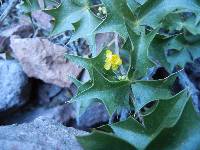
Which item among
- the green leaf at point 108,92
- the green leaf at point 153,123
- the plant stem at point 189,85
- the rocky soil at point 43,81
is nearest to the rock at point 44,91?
the rocky soil at point 43,81

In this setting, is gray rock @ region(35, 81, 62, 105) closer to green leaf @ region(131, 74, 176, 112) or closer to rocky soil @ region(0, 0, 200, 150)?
rocky soil @ region(0, 0, 200, 150)

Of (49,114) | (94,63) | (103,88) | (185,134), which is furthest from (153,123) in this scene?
(49,114)


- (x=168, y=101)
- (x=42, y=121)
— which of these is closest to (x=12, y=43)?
(x=42, y=121)

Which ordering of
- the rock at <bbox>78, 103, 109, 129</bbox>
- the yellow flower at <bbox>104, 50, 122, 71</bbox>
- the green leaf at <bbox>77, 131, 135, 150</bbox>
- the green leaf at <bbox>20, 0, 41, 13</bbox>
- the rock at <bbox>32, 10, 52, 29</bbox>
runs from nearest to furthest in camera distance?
the green leaf at <bbox>77, 131, 135, 150</bbox> → the yellow flower at <bbox>104, 50, 122, 71</bbox> → the green leaf at <bbox>20, 0, 41, 13</bbox> → the rock at <bbox>78, 103, 109, 129</bbox> → the rock at <bbox>32, 10, 52, 29</bbox>

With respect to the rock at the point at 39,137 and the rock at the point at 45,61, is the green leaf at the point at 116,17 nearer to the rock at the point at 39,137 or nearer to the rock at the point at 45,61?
the rock at the point at 39,137

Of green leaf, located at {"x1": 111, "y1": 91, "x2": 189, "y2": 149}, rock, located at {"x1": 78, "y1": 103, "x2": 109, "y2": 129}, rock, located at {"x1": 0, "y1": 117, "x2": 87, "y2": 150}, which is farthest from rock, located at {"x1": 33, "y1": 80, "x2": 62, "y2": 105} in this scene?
green leaf, located at {"x1": 111, "y1": 91, "x2": 189, "y2": 149}

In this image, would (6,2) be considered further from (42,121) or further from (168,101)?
(168,101)

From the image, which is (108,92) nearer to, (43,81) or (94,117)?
(94,117)
